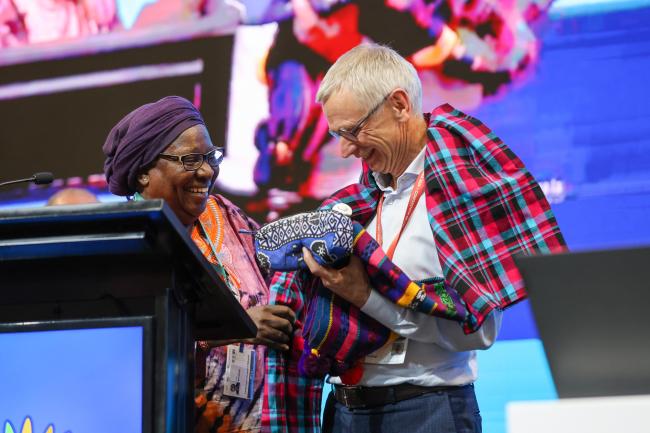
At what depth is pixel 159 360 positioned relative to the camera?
1.57 m

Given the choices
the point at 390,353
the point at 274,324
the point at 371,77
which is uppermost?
the point at 371,77

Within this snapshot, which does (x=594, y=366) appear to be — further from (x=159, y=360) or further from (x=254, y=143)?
(x=254, y=143)

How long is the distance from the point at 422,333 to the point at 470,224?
0.89 feet

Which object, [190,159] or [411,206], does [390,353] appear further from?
[190,159]

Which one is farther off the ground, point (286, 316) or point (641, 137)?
point (641, 137)

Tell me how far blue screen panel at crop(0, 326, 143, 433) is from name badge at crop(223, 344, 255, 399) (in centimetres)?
81

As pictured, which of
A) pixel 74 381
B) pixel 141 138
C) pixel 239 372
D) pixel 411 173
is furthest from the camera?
pixel 141 138

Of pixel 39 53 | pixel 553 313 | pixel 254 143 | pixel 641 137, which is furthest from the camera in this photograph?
pixel 39 53

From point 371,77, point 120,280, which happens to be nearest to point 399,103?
point 371,77

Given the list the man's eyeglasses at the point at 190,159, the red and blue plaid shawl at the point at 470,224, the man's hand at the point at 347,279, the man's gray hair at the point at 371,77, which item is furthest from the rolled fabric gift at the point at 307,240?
the man's eyeglasses at the point at 190,159

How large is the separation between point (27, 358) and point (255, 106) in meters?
2.12

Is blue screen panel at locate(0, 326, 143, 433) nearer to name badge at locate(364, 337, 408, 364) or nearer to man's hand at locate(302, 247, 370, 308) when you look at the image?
man's hand at locate(302, 247, 370, 308)

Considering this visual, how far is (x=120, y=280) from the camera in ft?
5.35

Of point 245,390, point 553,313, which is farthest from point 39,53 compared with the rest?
point 553,313
